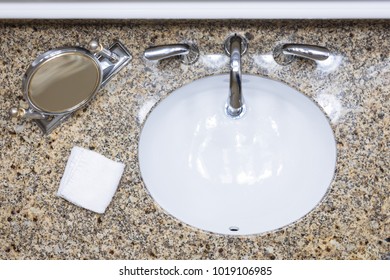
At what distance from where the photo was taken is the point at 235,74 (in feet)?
3.37

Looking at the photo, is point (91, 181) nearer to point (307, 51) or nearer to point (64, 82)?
point (64, 82)

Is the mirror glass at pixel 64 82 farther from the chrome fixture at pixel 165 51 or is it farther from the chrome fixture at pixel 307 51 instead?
the chrome fixture at pixel 307 51

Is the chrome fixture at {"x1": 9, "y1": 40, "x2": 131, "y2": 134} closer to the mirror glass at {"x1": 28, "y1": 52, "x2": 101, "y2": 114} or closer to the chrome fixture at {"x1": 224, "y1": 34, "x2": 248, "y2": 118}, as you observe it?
the mirror glass at {"x1": 28, "y1": 52, "x2": 101, "y2": 114}

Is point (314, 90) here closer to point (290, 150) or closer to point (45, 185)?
point (290, 150)

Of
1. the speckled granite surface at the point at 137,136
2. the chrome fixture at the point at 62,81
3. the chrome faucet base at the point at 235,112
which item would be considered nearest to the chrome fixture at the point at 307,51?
the speckled granite surface at the point at 137,136

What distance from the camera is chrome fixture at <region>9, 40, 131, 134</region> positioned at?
41.9 inches

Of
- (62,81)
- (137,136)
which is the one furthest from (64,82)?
(137,136)

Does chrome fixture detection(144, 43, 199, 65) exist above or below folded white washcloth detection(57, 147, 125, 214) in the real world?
above

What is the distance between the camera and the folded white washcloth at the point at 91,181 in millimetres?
1074

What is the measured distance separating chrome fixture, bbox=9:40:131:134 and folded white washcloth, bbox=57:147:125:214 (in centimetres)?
11

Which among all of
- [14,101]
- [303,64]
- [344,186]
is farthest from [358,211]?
[14,101]

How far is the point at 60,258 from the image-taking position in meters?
1.09

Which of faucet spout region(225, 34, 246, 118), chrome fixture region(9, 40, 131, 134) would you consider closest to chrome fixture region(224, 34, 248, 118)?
faucet spout region(225, 34, 246, 118)

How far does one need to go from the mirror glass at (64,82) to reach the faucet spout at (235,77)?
269 mm
